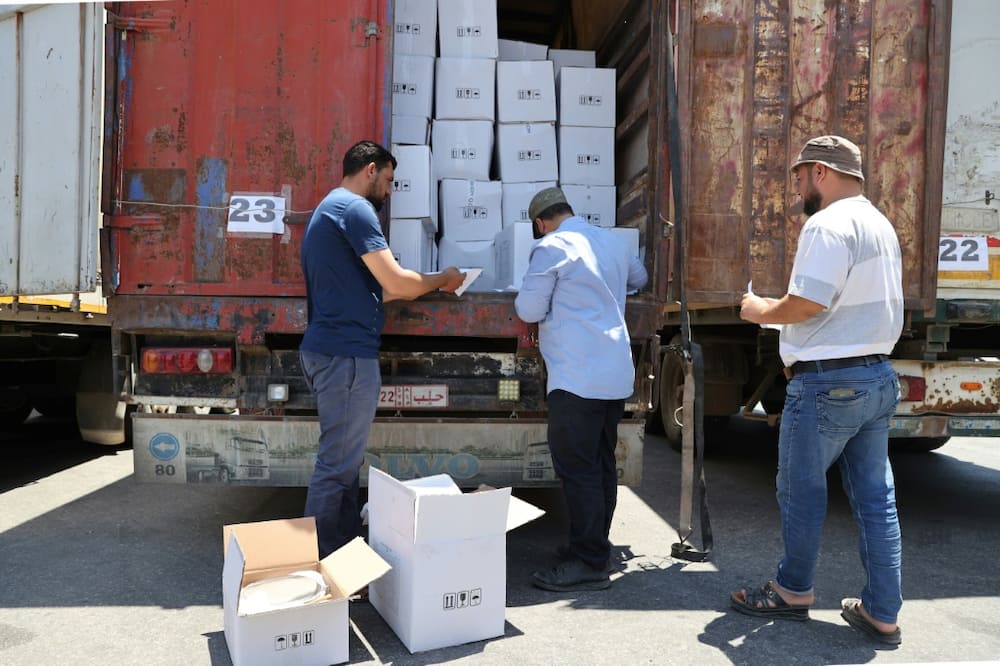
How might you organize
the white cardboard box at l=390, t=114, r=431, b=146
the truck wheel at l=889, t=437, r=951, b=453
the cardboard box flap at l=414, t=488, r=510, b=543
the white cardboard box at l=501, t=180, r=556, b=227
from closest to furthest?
the cardboard box flap at l=414, t=488, r=510, b=543 → the white cardboard box at l=390, t=114, r=431, b=146 → the white cardboard box at l=501, t=180, r=556, b=227 → the truck wheel at l=889, t=437, r=951, b=453

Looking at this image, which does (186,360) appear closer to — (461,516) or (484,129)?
(461,516)

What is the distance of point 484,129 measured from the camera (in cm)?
412

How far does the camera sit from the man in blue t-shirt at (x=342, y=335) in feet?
10.0

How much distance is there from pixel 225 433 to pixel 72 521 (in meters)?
1.40

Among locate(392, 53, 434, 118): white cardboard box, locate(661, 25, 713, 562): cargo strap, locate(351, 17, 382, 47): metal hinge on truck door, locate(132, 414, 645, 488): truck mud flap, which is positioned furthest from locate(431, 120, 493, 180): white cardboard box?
locate(132, 414, 645, 488): truck mud flap

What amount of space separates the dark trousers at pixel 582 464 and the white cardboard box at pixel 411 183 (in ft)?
3.80

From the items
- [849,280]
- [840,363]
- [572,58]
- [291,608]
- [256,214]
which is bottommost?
[291,608]

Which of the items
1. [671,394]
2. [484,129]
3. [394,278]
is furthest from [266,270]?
[671,394]

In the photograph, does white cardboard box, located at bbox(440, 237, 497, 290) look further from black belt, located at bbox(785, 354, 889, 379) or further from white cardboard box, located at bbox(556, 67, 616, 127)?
black belt, located at bbox(785, 354, 889, 379)

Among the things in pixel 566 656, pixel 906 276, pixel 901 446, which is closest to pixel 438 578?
pixel 566 656

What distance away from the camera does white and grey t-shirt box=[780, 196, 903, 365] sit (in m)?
2.72

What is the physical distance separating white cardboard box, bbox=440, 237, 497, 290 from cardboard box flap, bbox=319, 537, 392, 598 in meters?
1.73

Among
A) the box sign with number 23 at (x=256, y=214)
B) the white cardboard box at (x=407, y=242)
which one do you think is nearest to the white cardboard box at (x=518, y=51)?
the white cardboard box at (x=407, y=242)

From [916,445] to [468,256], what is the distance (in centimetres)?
502
